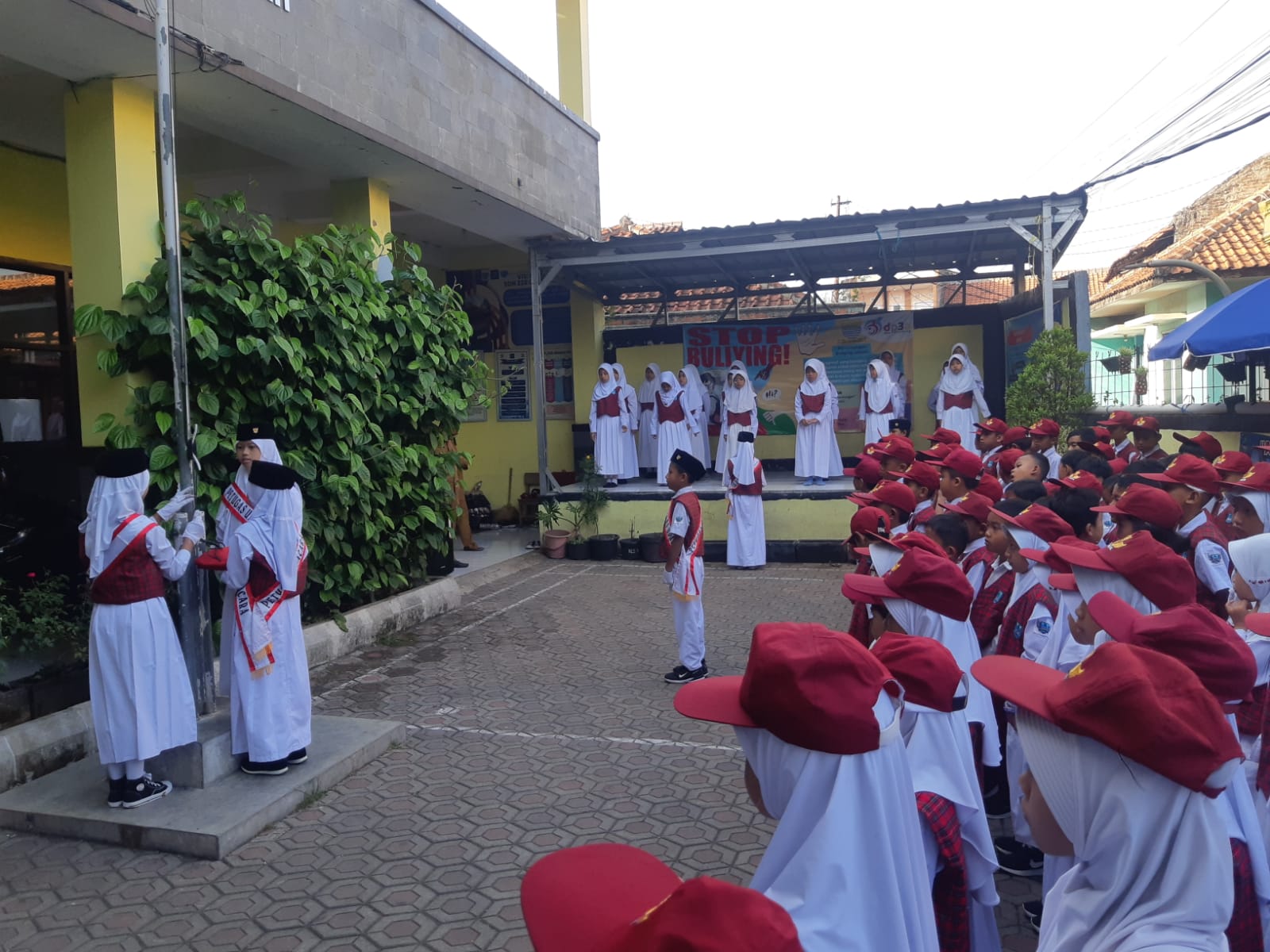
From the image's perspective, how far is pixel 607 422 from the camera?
14.2 m

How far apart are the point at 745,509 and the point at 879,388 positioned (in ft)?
14.6

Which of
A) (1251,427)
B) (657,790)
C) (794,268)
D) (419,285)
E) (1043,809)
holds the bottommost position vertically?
(657,790)

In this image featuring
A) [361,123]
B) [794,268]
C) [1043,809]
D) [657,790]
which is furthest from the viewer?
[794,268]

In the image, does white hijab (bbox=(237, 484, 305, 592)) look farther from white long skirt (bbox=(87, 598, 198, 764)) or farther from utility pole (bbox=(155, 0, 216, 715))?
white long skirt (bbox=(87, 598, 198, 764))

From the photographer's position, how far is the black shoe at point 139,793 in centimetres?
446

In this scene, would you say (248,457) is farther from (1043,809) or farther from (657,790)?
(1043,809)

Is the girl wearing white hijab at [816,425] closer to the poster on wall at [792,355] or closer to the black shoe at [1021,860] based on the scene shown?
the poster on wall at [792,355]

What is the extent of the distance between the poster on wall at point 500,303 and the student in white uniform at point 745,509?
4.96 m

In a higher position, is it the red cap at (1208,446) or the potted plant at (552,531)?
the red cap at (1208,446)

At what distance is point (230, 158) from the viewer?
8555 millimetres

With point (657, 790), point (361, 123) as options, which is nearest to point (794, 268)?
point (361, 123)

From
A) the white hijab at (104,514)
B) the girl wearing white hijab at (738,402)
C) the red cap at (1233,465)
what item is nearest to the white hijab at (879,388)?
the girl wearing white hijab at (738,402)

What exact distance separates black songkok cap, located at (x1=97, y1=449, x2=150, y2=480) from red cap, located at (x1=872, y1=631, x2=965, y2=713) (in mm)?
3861

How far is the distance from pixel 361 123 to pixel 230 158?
1810mm
